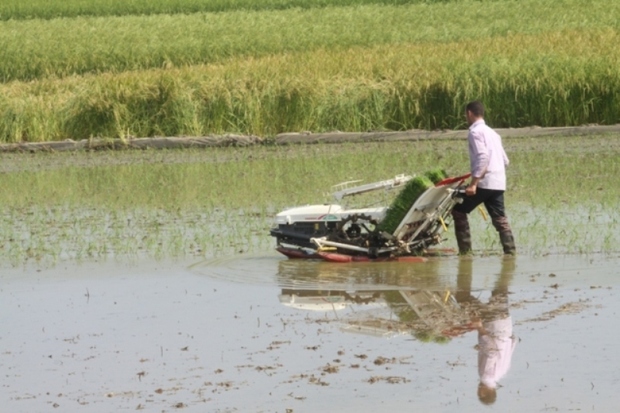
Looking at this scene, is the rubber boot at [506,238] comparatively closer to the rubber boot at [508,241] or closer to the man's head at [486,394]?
the rubber boot at [508,241]

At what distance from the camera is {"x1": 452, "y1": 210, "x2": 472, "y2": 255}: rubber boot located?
11.5 meters

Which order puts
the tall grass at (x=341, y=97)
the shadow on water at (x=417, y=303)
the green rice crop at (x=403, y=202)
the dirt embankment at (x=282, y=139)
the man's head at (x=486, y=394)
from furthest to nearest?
the tall grass at (x=341, y=97) < the dirt embankment at (x=282, y=139) < the green rice crop at (x=403, y=202) < the shadow on water at (x=417, y=303) < the man's head at (x=486, y=394)

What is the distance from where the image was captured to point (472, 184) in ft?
36.8

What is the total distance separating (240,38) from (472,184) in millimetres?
27277

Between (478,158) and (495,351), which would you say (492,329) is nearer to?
(495,351)

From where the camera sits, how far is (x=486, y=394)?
22.0 feet

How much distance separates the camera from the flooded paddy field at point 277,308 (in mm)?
7039

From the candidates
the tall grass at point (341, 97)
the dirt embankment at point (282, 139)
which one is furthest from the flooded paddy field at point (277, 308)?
the tall grass at point (341, 97)

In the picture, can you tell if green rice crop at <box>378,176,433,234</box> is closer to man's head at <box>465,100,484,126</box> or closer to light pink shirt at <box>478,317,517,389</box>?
man's head at <box>465,100,484,126</box>

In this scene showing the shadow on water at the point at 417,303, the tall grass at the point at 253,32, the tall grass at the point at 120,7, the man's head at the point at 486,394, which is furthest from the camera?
the tall grass at the point at 120,7

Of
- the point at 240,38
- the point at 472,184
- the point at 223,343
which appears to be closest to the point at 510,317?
the point at 223,343

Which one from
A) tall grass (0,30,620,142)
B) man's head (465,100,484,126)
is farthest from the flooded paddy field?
tall grass (0,30,620,142)

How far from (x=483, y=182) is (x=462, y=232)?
48 centimetres

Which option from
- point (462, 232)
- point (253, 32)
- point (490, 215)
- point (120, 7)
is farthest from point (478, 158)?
point (120, 7)
